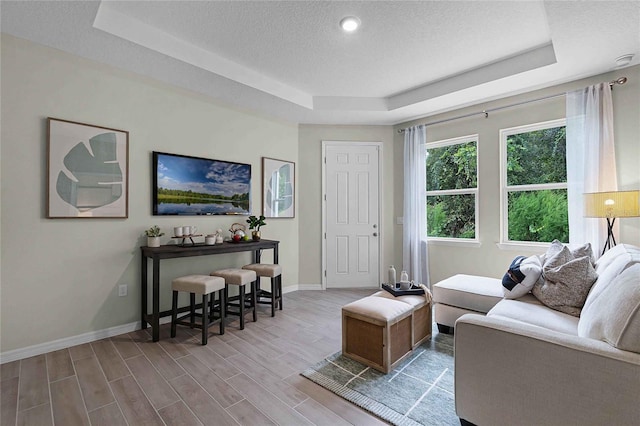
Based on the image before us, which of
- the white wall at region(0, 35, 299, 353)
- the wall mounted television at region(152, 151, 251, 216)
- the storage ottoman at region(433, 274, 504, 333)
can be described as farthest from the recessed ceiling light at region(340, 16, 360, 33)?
the storage ottoman at region(433, 274, 504, 333)

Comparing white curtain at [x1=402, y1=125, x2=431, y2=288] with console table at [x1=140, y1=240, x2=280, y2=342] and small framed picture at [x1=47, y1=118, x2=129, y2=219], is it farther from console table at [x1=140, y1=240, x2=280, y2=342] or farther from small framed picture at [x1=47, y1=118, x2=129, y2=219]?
small framed picture at [x1=47, y1=118, x2=129, y2=219]

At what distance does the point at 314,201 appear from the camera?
4684 millimetres

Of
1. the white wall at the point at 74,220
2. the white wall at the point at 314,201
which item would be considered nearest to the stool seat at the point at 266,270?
the white wall at the point at 74,220

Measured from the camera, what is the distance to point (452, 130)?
13.5 ft

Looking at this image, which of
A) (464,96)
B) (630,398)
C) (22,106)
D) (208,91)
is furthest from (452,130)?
(22,106)

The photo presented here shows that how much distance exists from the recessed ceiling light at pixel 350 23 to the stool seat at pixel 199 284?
2.58 m

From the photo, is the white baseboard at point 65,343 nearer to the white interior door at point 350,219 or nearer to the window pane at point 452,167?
the white interior door at point 350,219

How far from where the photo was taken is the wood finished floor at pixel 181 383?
1698 mm

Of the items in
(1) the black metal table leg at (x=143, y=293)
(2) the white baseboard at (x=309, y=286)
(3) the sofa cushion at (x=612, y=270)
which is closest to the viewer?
(3) the sofa cushion at (x=612, y=270)

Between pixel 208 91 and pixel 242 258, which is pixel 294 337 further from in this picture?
pixel 208 91

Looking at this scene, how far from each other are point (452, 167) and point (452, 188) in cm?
30

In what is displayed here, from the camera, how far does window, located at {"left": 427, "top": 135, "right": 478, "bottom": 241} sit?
3988mm

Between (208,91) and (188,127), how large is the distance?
488mm

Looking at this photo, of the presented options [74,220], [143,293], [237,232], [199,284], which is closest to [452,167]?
[237,232]
